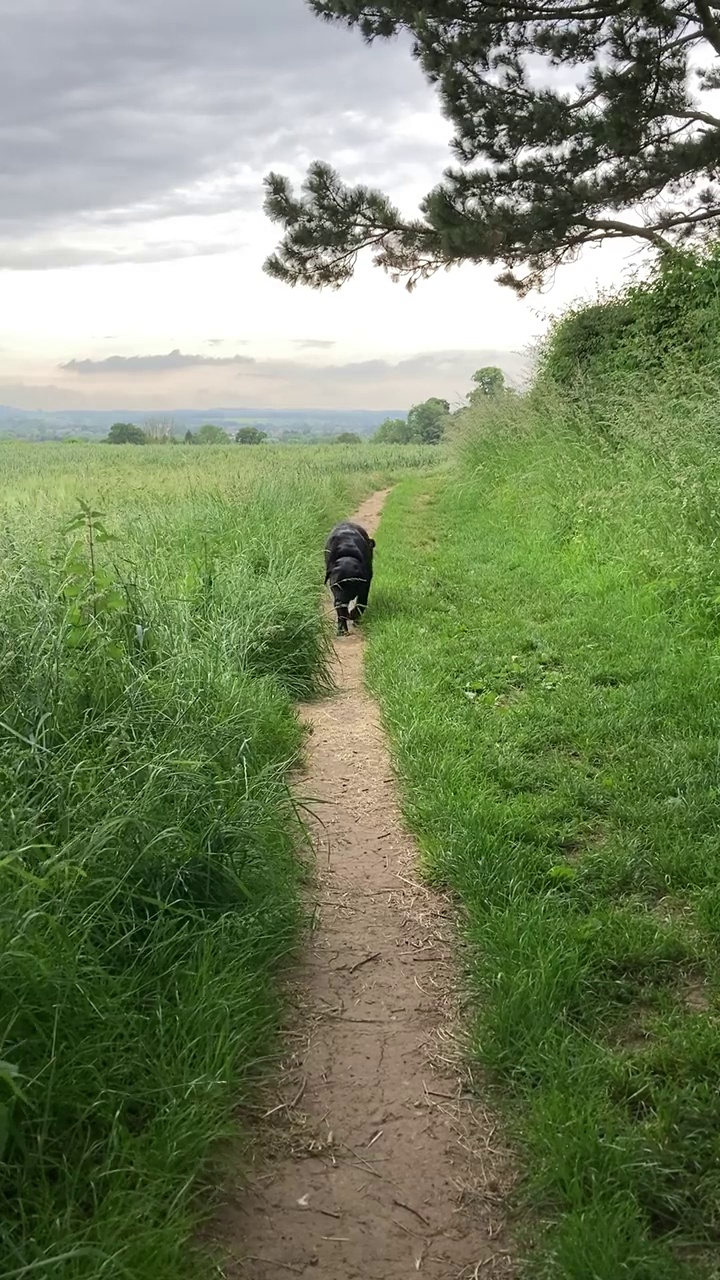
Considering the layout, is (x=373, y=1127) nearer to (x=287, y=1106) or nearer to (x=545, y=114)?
(x=287, y=1106)

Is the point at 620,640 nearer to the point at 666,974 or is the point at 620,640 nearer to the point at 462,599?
the point at 462,599

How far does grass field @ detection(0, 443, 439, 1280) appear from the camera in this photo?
1.96m

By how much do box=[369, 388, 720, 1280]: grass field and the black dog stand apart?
307mm

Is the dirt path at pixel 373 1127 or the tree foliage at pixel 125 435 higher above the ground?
the tree foliage at pixel 125 435

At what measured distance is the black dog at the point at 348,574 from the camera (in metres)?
7.18

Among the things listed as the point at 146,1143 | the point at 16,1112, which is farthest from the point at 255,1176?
the point at 16,1112

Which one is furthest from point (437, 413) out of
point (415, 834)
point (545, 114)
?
point (415, 834)

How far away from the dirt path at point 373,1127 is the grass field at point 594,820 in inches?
5.1

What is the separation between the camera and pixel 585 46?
291 inches

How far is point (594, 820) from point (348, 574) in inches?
152

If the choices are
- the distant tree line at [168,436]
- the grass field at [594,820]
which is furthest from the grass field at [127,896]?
the distant tree line at [168,436]

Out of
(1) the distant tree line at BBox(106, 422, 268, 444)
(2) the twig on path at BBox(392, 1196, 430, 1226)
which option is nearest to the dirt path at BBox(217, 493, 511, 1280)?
(2) the twig on path at BBox(392, 1196, 430, 1226)

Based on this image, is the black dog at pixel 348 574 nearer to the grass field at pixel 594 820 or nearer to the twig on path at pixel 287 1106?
the grass field at pixel 594 820

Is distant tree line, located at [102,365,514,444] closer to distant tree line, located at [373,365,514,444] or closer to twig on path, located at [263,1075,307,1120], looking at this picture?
distant tree line, located at [373,365,514,444]
